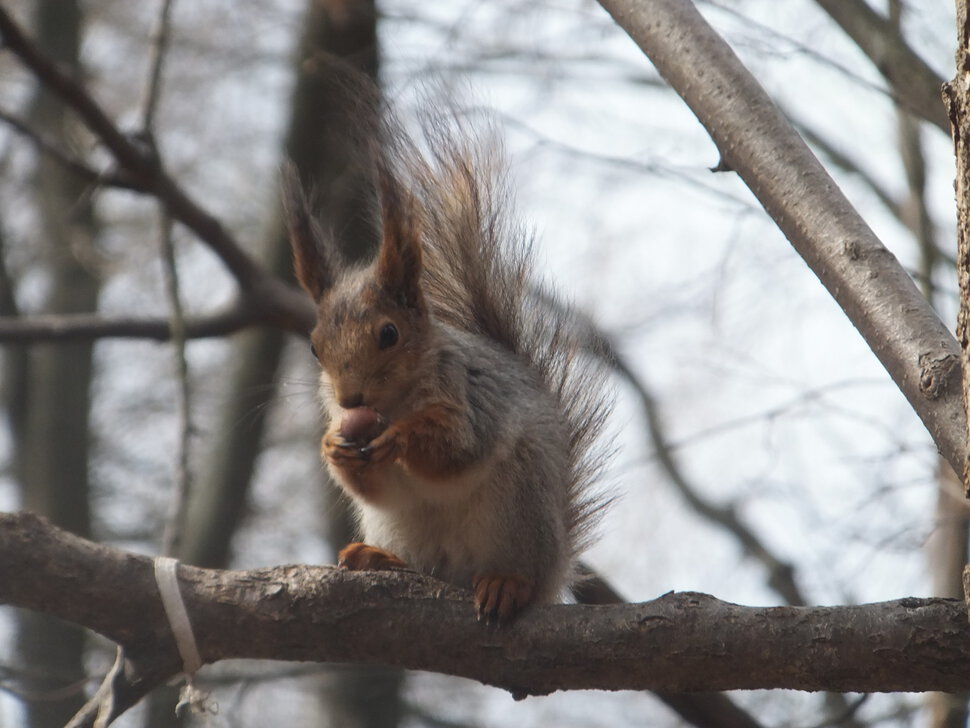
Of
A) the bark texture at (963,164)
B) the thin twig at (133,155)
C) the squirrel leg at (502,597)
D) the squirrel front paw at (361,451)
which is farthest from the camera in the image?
the thin twig at (133,155)

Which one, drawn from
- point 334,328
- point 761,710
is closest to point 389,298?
point 334,328

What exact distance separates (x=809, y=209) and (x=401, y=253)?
987mm

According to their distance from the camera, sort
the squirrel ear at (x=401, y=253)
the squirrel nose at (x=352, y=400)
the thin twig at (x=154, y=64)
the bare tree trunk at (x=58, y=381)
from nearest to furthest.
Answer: the squirrel nose at (x=352, y=400)
the squirrel ear at (x=401, y=253)
the thin twig at (x=154, y=64)
the bare tree trunk at (x=58, y=381)

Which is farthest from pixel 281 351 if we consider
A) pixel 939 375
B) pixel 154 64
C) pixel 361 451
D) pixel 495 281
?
pixel 939 375

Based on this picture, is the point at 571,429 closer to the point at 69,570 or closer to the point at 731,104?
the point at 731,104

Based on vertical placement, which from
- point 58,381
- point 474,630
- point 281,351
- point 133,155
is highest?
point 58,381

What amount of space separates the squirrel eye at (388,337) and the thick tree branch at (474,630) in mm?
598

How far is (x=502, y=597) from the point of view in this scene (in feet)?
6.92

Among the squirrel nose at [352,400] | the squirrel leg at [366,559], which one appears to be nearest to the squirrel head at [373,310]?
the squirrel nose at [352,400]

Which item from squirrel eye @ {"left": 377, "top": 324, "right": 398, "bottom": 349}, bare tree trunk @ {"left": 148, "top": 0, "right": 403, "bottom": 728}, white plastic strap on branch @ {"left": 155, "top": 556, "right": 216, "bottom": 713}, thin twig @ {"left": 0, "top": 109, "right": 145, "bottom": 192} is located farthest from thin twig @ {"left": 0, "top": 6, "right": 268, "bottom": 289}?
white plastic strap on branch @ {"left": 155, "top": 556, "right": 216, "bottom": 713}

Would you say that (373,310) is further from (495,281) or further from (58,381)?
(58,381)

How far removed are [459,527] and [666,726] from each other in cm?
289

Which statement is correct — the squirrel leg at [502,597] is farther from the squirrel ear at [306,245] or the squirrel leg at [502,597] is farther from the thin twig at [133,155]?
the thin twig at [133,155]

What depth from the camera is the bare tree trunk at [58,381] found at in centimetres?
406
